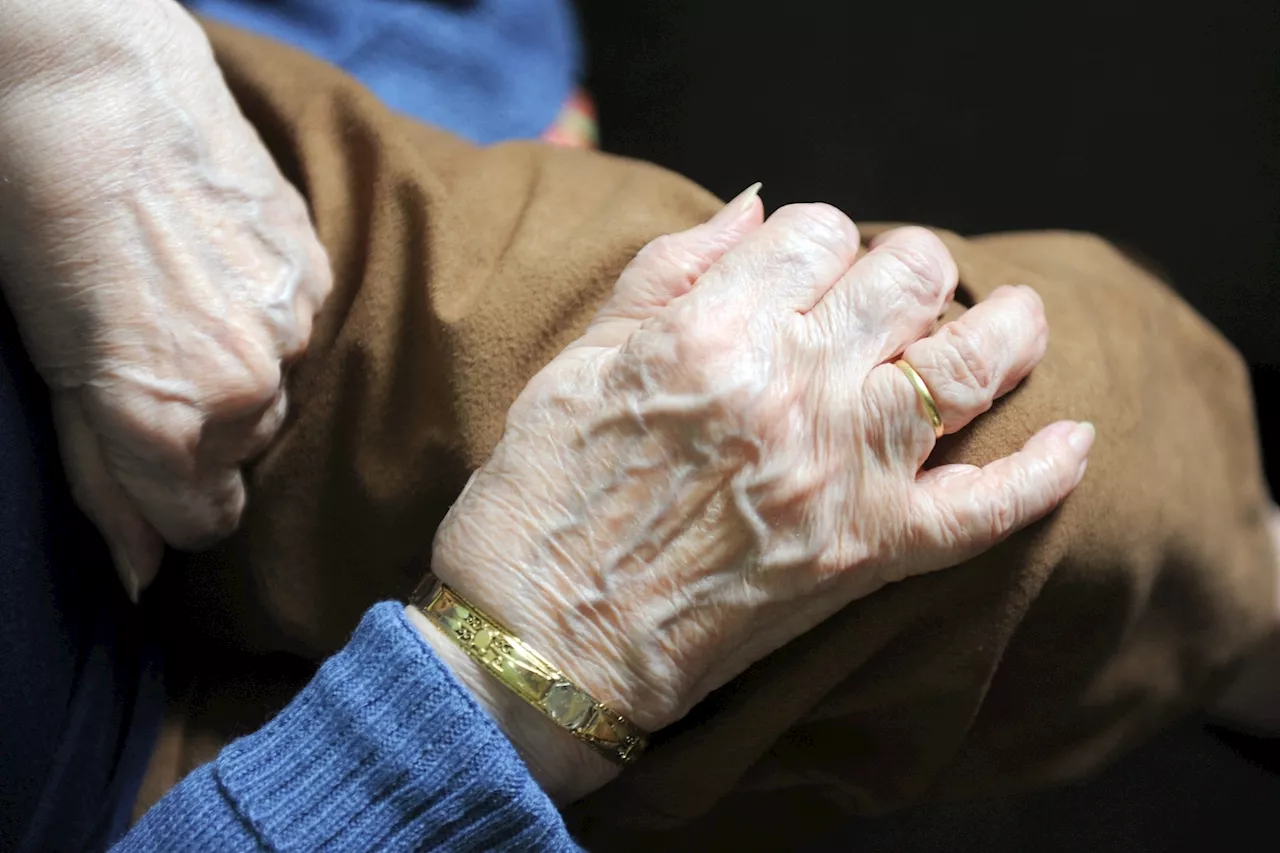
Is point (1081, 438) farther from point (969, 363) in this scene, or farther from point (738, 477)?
point (738, 477)

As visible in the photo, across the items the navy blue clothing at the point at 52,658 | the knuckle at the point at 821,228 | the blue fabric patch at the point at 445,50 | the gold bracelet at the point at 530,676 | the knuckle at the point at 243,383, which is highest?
the knuckle at the point at 821,228

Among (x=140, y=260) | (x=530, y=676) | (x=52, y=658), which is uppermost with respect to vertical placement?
(x=140, y=260)

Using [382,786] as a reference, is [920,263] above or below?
above

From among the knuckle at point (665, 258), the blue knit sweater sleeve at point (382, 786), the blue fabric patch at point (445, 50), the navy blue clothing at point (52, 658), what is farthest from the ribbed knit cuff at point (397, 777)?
the blue fabric patch at point (445, 50)

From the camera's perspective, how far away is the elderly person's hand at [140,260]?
0.55 m

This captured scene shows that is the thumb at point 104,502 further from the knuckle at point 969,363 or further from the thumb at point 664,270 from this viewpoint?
the knuckle at point 969,363

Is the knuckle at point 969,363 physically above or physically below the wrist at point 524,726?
above

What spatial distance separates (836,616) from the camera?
1.94ft

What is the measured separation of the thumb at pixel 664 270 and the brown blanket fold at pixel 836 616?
0.09 feet

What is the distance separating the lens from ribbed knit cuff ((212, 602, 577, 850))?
1.73ft

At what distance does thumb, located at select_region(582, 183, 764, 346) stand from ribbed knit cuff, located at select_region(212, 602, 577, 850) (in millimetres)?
223

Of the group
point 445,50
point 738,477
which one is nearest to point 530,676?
point 738,477

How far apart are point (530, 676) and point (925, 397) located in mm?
267

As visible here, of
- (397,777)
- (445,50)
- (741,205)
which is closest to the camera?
(397,777)
